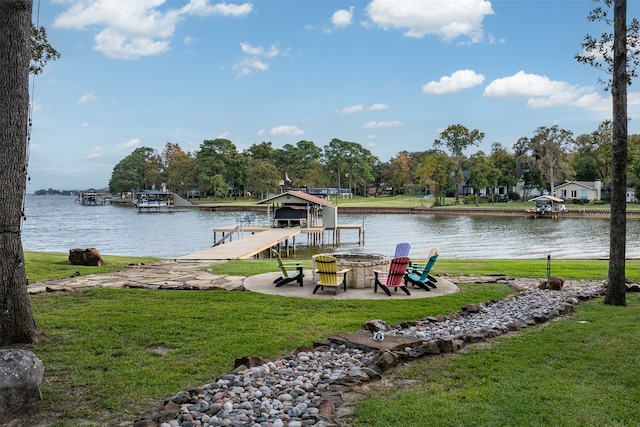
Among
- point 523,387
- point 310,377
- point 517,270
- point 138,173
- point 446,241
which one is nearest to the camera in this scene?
point 523,387

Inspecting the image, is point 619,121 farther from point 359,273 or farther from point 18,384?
point 18,384

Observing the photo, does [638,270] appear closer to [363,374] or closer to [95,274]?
[363,374]

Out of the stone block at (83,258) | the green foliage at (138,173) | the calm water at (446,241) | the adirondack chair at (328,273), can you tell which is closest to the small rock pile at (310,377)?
the adirondack chair at (328,273)

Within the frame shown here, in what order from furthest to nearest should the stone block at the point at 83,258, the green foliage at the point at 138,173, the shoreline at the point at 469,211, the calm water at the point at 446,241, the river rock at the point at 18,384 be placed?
1. the green foliage at the point at 138,173
2. the shoreline at the point at 469,211
3. the calm water at the point at 446,241
4. the stone block at the point at 83,258
5. the river rock at the point at 18,384

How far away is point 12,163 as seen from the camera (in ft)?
19.2

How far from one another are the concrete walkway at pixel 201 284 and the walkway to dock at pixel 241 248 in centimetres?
493

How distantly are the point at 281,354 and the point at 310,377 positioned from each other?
952 mm

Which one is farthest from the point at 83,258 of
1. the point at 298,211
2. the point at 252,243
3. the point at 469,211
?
the point at 469,211

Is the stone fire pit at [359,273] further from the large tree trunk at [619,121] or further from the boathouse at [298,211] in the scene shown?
the boathouse at [298,211]

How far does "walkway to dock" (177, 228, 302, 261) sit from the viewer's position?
19016 millimetres

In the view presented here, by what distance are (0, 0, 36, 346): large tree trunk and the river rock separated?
176 centimetres

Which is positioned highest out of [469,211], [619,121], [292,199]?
[619,121]

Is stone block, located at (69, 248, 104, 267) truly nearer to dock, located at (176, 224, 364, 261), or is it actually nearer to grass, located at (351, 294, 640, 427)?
dock, located at (176, 224, 364, 261)

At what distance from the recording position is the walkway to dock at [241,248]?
62.4ft
